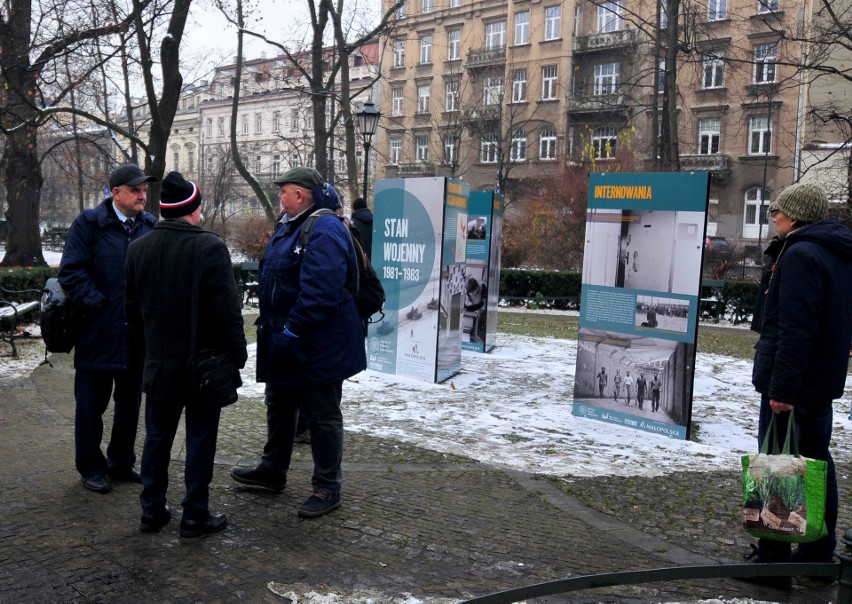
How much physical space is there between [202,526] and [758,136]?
40.5 metres

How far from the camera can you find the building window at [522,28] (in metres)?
45.8

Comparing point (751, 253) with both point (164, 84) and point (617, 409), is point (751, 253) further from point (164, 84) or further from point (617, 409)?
point (617, 409)

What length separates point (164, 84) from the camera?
14.6 meters

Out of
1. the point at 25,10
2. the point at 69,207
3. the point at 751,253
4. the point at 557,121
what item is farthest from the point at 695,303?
the point at 69,207

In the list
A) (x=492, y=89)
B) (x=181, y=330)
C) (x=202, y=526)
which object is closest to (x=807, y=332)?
(x=181, y=330)

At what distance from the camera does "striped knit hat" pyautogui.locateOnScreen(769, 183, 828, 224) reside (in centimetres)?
414

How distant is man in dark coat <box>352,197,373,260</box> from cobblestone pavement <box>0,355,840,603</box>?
15.6 ft

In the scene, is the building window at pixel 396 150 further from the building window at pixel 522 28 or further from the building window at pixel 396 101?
the building window at pixel 522 28

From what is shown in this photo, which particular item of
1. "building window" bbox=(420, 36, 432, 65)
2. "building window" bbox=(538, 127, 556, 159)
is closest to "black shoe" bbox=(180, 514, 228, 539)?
"building window" bbox=(538, 127, 556, 159)

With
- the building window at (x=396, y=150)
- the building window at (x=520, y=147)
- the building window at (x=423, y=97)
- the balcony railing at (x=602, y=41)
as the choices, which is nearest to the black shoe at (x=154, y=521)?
the balcony railing at (x=602, y=41)

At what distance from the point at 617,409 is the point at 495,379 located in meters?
2.64

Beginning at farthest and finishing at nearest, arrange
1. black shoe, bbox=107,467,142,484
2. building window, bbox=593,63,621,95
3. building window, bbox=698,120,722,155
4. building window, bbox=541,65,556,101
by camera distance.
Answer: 1. building window, bbox=541,65,556,101
2. building window, bbox=593,63,621,95
3. building window, bbox=698,120,722,155
4. black shoe, bbox=107,467,142,484

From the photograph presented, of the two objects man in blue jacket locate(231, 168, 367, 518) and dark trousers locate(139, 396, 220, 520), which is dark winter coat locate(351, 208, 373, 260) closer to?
man in blue jacket locate(231, 168, 367, 518)

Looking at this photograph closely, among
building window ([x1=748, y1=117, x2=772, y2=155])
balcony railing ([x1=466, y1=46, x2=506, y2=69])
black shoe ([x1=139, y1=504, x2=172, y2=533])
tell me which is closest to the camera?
black shoe ([x1=139, y1=504, x2=172, y2=533])
